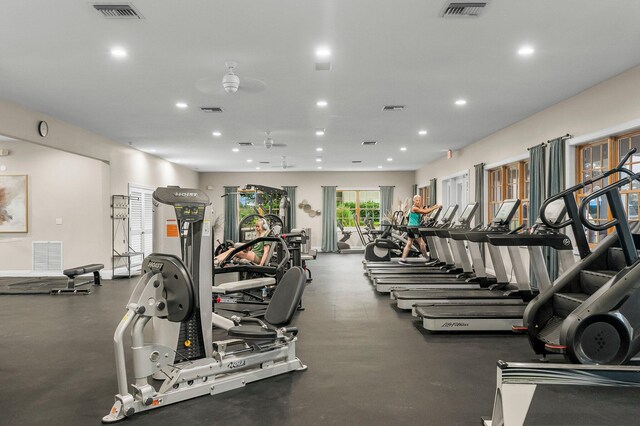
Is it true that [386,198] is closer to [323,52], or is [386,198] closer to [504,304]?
[504,304]

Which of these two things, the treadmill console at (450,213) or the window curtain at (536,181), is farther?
the treadmill console at (450,213)

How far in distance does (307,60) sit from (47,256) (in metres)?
7.23

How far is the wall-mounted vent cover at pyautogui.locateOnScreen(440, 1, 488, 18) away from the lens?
3262 millimetres

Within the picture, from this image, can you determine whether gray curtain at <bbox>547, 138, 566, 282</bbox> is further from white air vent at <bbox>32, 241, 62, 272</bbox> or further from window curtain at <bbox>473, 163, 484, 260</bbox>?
white air vent at <bbox>32, 241, 62, 272</bbox>

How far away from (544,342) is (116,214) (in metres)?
7.97

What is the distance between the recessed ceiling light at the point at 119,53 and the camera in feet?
13.6

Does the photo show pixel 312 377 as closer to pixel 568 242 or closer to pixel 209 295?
pixel 209 295

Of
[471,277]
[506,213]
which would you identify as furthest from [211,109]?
[471,277]

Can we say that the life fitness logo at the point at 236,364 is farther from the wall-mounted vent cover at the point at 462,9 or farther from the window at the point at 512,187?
the window at the point at 512,187

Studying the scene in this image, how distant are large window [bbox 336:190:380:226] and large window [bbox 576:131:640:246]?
388 inches

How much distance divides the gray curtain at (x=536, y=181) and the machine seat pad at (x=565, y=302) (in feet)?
9.78

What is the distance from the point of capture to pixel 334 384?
3.14 meters

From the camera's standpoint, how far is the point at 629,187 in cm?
515

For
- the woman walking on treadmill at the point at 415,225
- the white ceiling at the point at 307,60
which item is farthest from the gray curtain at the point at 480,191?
the white ceiling at the point at 307,60
